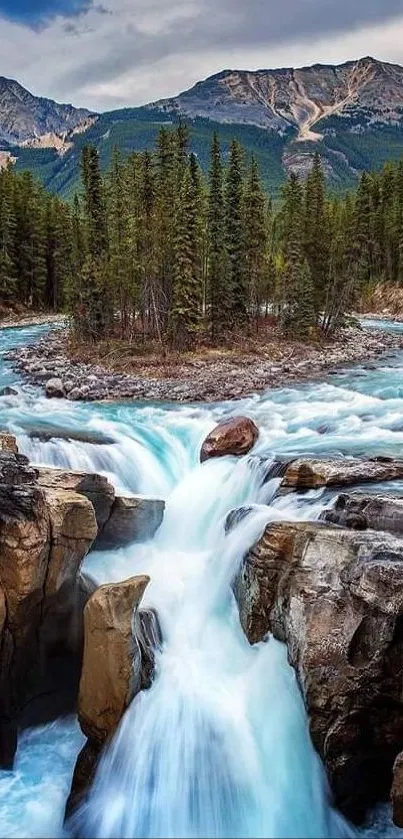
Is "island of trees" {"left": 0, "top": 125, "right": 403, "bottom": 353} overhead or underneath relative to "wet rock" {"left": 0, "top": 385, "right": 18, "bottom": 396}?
overhead

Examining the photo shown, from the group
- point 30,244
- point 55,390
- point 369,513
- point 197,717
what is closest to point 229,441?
point 369,513

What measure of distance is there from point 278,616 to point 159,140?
39.7 m

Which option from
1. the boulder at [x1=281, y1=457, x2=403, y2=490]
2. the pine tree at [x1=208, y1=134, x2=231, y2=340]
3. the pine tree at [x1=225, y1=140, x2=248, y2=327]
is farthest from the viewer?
the pine tree at [x1=225, y1=140, x2=248, y2=327]

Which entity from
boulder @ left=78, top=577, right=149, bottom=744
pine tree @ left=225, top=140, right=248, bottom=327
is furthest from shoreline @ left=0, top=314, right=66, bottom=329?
boulder @ left=78, top=577, right=149, bottom=744

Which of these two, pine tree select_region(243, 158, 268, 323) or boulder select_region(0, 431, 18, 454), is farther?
pine tree select_region(243, 158, 268, 323)

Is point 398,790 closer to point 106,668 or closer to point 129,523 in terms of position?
point 106,668

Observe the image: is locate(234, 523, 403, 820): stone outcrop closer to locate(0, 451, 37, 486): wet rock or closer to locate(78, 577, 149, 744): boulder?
locate(78, 577, 149, 744): boulder

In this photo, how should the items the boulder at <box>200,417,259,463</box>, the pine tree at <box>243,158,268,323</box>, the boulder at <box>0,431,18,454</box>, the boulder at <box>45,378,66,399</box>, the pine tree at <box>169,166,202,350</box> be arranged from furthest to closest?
the pine tree at <box>243,158,268,323</box>
the pine tree at <box>169,166,202,350</box>
the boulder at <box>45,378,66,399</box>
the boulder at <box>200,417,259,463</box>
the boulder at <box>0,431,18,454</box>

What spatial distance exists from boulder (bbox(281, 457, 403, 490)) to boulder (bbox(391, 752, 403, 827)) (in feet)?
20.5

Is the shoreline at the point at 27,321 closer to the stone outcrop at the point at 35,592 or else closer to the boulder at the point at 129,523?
the boulder at the point at 129,523

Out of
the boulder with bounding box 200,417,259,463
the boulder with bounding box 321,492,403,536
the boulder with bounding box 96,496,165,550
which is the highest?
the boulder with bounding box 321,492,403,536

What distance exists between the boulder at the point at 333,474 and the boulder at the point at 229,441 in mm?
4063

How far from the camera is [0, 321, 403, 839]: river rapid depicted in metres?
9.41

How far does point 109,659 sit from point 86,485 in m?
4.29
